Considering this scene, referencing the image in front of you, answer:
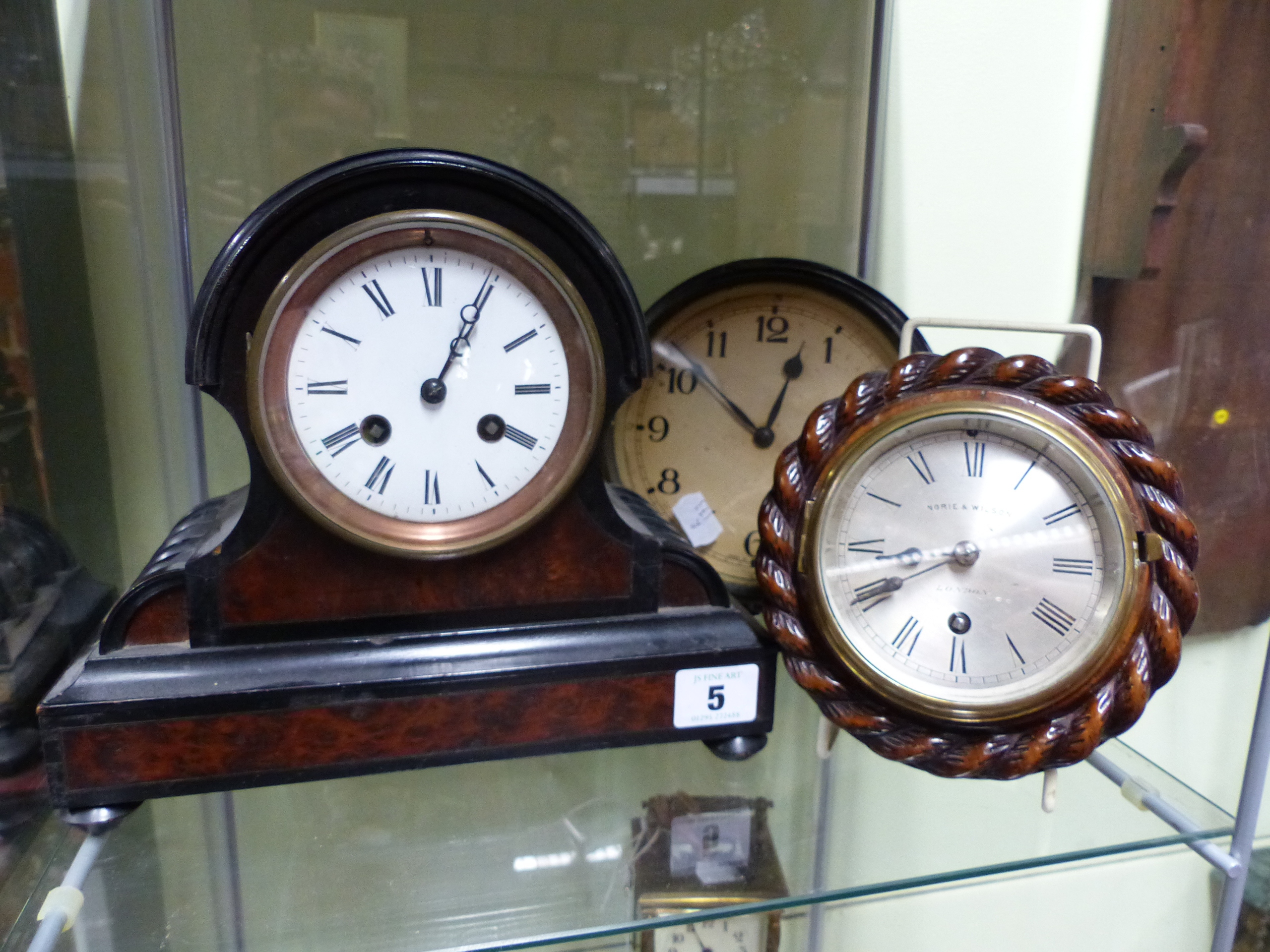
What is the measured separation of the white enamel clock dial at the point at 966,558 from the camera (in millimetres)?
643

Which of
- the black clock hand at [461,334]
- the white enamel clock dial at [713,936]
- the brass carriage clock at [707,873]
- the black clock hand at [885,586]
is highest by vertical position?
Result: the black clock hand at [461,334]

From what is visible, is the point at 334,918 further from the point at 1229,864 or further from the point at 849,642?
the point at 1229,864

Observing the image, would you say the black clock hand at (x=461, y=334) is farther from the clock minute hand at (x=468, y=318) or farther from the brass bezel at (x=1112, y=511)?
the brass bezel at (x=1112, y=511)

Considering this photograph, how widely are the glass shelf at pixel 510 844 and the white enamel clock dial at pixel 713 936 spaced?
0.05 metres

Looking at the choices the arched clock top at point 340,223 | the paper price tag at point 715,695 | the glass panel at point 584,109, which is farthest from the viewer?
the glass panel at point 584,109

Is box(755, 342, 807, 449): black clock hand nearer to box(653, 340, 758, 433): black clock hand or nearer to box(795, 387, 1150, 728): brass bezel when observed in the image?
box(653, 340, 758, 433): black clock hand

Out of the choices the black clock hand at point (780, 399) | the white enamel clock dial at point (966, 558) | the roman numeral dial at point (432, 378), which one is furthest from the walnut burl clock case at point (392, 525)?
the black clock hand at point (780, 399)

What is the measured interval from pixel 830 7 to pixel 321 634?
81 cm

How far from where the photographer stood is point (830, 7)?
0.95 m

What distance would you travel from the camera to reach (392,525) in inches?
25.3

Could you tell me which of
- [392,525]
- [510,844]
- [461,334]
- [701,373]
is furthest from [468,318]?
[510,844]

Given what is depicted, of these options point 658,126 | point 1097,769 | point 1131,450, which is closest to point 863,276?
point 658,126

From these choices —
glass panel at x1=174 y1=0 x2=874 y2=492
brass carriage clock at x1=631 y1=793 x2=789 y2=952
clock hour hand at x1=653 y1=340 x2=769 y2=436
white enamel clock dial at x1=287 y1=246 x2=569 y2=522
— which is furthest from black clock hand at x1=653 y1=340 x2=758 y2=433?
brass carriage clock at x1=631 y1=793 x2=789 y2=952

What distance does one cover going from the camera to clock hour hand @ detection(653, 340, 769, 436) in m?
0.86
